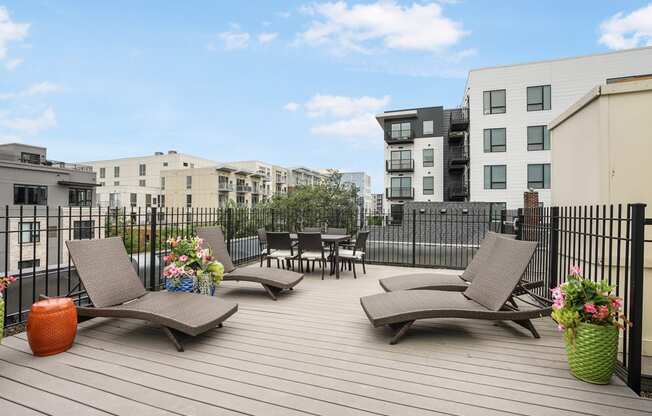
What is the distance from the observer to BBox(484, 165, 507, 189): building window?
928 inches

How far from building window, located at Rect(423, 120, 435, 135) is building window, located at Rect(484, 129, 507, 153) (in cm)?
803

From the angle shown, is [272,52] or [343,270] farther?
[272,52]

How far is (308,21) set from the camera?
43.4 ft

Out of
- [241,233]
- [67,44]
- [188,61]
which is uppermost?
[188,61]

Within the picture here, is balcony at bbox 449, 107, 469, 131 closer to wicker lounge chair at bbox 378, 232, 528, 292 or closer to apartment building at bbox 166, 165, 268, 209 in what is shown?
wicker lounge chair at bbox 378, 232, 528, 292

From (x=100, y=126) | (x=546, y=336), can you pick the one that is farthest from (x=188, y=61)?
(x=100, y=126)

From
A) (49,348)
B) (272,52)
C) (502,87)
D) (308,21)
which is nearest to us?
(49,348)

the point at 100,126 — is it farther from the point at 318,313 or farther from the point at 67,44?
the point at 318,313

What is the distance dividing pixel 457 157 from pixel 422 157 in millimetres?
3195

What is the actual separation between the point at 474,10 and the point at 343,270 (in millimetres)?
10080

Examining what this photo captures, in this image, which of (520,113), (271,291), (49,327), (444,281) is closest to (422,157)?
(520,113)

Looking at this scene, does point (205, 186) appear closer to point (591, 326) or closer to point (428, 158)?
point (428, 158)

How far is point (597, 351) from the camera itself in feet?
8.63

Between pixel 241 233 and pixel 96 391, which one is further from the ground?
pixel 241 233
